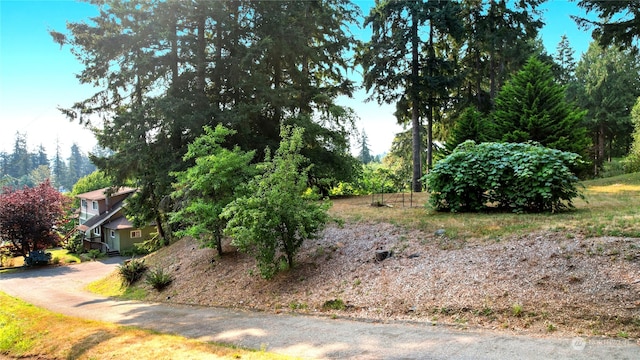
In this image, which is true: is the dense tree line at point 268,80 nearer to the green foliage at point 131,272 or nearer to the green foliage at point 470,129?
the green foliage at point 470,129

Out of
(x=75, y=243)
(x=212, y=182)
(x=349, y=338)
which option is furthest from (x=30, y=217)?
(x=349, y=338)

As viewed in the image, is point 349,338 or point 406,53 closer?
point 349,338

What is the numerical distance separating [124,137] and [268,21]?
25.2ft

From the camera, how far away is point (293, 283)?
316 inches

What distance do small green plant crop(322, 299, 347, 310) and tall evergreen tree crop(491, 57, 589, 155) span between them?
12.5 m

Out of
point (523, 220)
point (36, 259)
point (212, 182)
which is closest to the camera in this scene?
point (523, 220)

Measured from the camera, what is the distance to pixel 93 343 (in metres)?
5.67

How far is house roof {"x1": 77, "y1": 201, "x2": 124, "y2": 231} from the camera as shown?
101ft

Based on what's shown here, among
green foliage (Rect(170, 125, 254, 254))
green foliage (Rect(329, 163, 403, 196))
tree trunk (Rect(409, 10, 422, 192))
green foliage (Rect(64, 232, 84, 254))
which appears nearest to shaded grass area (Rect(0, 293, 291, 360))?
green foliage (Rect(170, 125, 254, 254))

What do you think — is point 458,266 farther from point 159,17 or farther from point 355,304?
point 159,17

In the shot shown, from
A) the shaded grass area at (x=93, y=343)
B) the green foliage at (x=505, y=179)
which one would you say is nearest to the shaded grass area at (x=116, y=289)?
the shaded grass area at (x=93, y=343)

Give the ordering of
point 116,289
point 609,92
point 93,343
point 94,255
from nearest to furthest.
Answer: point 93,343
point 116,289
point 94,255
point 609,92

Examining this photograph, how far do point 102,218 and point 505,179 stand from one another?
32862 millimetres

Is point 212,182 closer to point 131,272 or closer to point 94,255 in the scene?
point 131,272
